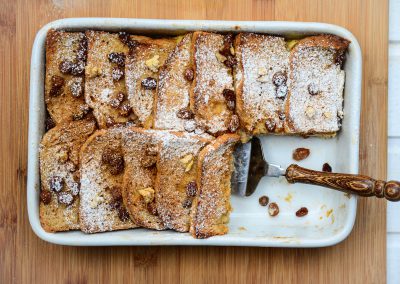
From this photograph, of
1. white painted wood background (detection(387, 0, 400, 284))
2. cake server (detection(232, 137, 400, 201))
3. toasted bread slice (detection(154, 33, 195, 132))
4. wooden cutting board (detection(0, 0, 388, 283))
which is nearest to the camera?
cake server (detection(232, 137, 400, 201))

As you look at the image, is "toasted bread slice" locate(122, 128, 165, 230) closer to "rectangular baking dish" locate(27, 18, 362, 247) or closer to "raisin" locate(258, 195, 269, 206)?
"rectangular baking dish" locate(27, 18, 362, 247)

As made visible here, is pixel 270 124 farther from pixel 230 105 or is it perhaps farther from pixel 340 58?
pixel 340 58

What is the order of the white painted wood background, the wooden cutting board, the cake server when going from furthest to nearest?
the white painted wood background
the wooden cutting board
the cake server

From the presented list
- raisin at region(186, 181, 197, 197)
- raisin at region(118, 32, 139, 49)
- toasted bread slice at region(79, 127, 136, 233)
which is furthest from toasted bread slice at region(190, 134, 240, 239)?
raisin at region(118, 32, 139, 49)

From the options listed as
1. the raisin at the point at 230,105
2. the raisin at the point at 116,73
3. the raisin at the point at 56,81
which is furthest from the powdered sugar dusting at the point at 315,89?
the raisin at the point at 56,81

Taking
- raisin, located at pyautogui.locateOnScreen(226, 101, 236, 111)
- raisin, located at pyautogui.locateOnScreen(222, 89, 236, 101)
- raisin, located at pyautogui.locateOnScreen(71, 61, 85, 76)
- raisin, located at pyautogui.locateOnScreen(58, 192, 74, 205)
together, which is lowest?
raisin, located at pyautogui.locateOnScreen(58, 192, 74, 205)

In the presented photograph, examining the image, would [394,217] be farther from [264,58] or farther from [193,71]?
[193,71]

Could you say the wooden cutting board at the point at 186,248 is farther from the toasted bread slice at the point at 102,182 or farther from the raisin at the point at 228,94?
the raisin at the point at 228,94
